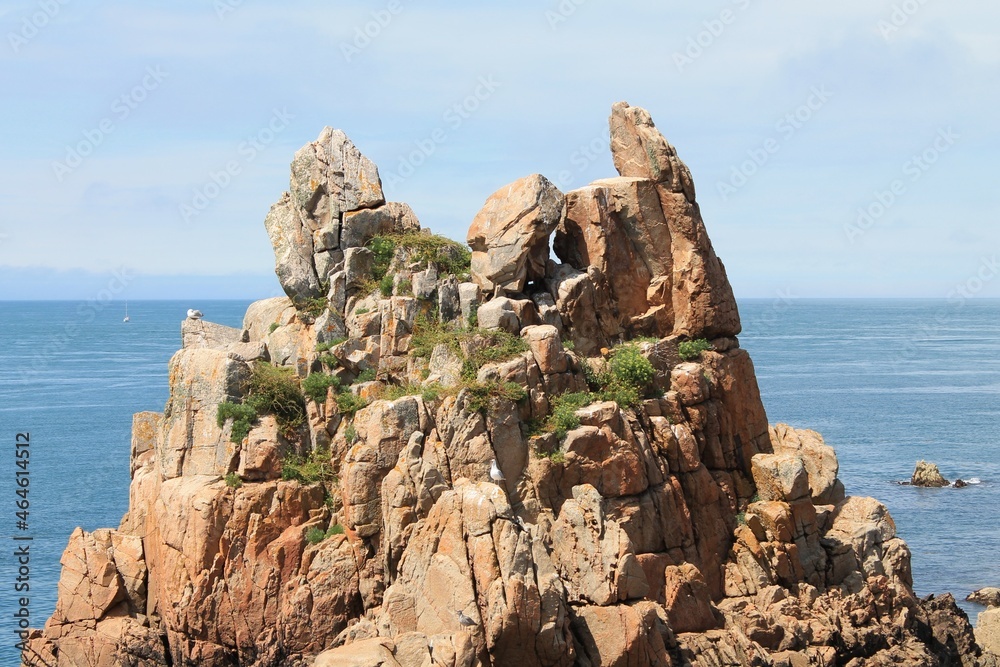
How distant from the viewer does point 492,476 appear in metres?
35.9

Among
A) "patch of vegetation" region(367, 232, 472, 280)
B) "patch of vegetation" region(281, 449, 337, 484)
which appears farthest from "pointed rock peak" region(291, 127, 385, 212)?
"patch of vegetation" region(281, 449, 337, 484)

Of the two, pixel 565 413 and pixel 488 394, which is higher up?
pixel 488 394

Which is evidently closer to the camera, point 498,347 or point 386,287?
point 498,347

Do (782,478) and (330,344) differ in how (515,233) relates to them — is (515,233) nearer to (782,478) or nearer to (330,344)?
(330,344)

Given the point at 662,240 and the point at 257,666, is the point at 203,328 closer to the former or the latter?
the point at 257,666

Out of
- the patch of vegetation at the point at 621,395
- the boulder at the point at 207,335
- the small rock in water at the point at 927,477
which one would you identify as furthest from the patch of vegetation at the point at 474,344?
the small rock in water at the point at 927,477

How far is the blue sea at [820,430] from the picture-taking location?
203 ft

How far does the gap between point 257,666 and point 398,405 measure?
339 inches

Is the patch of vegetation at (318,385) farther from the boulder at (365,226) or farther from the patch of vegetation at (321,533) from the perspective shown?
the boulder at (365,226)

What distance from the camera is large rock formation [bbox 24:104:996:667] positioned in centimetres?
3419

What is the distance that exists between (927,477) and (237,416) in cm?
5168

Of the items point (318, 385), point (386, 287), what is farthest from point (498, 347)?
point (318, 385)

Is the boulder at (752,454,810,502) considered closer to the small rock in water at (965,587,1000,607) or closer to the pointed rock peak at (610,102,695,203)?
the pointed rock peak at (610,102,695,203)

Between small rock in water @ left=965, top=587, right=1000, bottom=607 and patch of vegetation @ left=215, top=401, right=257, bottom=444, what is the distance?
33.8 meters
